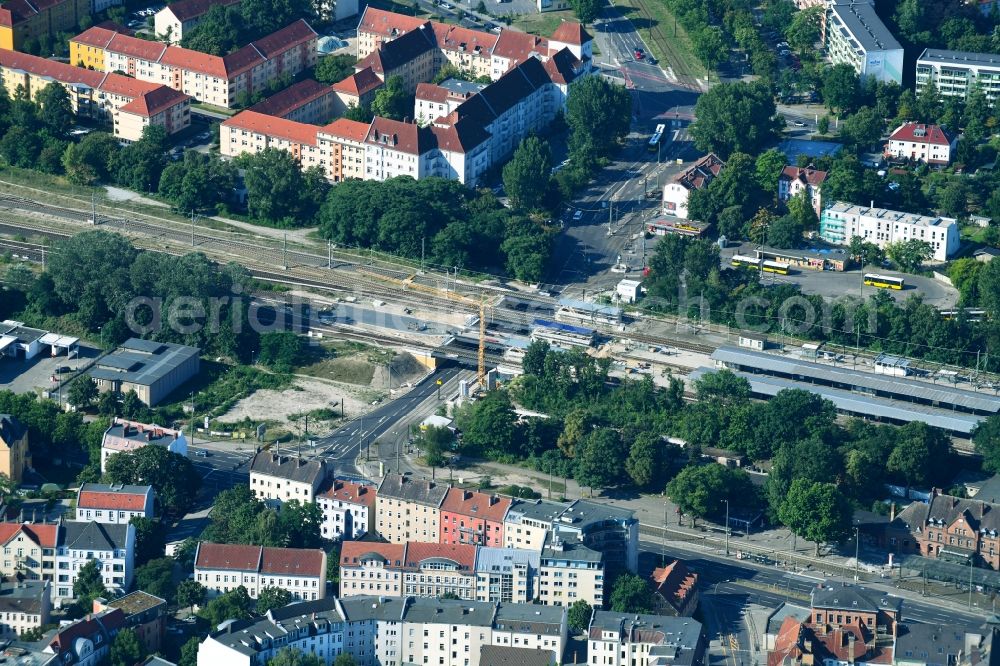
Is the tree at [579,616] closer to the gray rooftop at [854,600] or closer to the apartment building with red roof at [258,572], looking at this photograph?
the gray rooftop at [854,600]

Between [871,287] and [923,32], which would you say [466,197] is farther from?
[923,32]

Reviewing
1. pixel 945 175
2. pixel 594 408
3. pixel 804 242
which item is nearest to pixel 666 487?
pixel 594 408

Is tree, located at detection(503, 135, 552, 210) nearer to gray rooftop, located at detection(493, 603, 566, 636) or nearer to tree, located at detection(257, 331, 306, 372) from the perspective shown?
tree, located at detection(257, 331, 306, 372)

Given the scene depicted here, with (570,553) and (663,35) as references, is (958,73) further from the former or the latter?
(570,553)

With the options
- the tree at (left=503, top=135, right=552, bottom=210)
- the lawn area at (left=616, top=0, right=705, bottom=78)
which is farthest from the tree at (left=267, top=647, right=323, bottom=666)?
the lawn area at (left=616, top=0, right=705, bottom=78)

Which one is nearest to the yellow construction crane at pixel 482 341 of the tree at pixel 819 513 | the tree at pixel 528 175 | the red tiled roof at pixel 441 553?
the tree at pixel 528 175

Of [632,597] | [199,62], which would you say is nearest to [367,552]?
[632,597]
